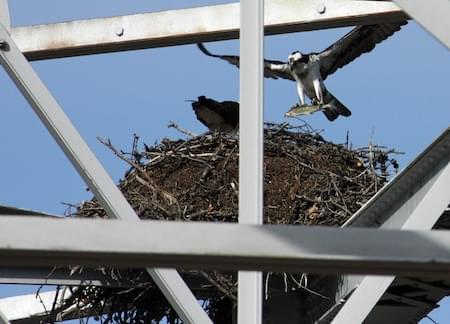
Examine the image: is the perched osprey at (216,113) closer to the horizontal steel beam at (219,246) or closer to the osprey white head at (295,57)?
the osprey white head at (295,57)

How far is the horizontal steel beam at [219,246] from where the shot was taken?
2.48 m

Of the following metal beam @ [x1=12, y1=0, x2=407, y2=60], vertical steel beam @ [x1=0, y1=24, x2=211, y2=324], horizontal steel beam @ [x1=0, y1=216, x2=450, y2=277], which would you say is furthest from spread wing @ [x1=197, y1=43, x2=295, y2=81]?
horizontal steel beam @ [x1=0, y1=216, x2=450, y2=277]

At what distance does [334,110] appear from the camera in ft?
34.1

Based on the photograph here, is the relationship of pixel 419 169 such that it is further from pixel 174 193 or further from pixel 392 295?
pixel 174 193

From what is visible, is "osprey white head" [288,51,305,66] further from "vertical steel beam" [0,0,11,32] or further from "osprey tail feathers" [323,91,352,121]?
"vertical steel beam" [0,0,11,32]

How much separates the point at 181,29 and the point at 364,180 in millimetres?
2185

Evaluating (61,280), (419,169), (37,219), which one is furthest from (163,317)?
(37,219)

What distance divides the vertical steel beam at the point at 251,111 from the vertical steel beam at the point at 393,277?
543mm

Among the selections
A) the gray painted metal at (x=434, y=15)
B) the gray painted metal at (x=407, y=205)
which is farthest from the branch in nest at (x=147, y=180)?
the gray painted metal at (x=434, y=15)

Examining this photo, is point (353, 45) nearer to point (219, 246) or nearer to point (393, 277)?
point (393, 277)

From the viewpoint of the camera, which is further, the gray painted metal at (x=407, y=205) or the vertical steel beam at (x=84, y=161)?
the vertical steel beam at (x=84, y=161)

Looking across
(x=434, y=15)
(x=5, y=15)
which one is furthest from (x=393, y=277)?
(x=5, y=15)

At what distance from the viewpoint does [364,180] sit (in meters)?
7.93

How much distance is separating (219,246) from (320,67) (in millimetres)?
7745
